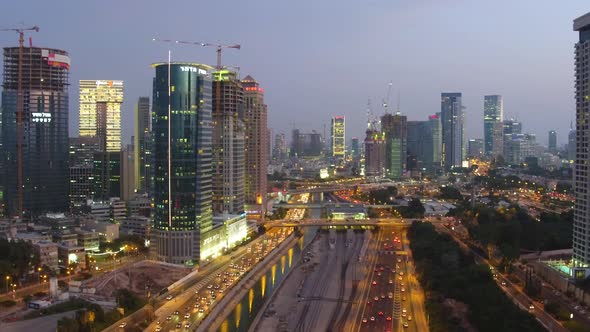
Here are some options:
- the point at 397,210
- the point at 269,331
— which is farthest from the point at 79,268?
the point at 397,210

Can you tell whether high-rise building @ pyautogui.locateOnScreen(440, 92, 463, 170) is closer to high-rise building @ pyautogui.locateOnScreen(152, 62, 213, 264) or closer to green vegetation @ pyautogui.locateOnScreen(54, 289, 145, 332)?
high-rise building @ pyautogui.locateOnScreen(152, 62, 213, 264)

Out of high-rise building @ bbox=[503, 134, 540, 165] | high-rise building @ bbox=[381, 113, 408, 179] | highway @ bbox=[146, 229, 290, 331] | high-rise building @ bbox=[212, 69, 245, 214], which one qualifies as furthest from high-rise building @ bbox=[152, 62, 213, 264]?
high-rise building @ bbox=[503, 134, 540, 165]

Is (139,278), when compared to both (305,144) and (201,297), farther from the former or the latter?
(305,144)

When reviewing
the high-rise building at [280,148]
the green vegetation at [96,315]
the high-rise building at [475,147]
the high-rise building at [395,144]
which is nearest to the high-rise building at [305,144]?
the high-rise building at [280,148]

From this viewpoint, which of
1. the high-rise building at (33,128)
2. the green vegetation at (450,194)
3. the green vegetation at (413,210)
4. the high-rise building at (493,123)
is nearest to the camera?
the high-rise building at (33,128)

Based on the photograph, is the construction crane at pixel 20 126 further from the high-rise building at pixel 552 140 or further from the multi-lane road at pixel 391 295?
the high-rise building at pixel 552 140

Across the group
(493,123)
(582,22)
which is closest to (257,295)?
(582,22)
